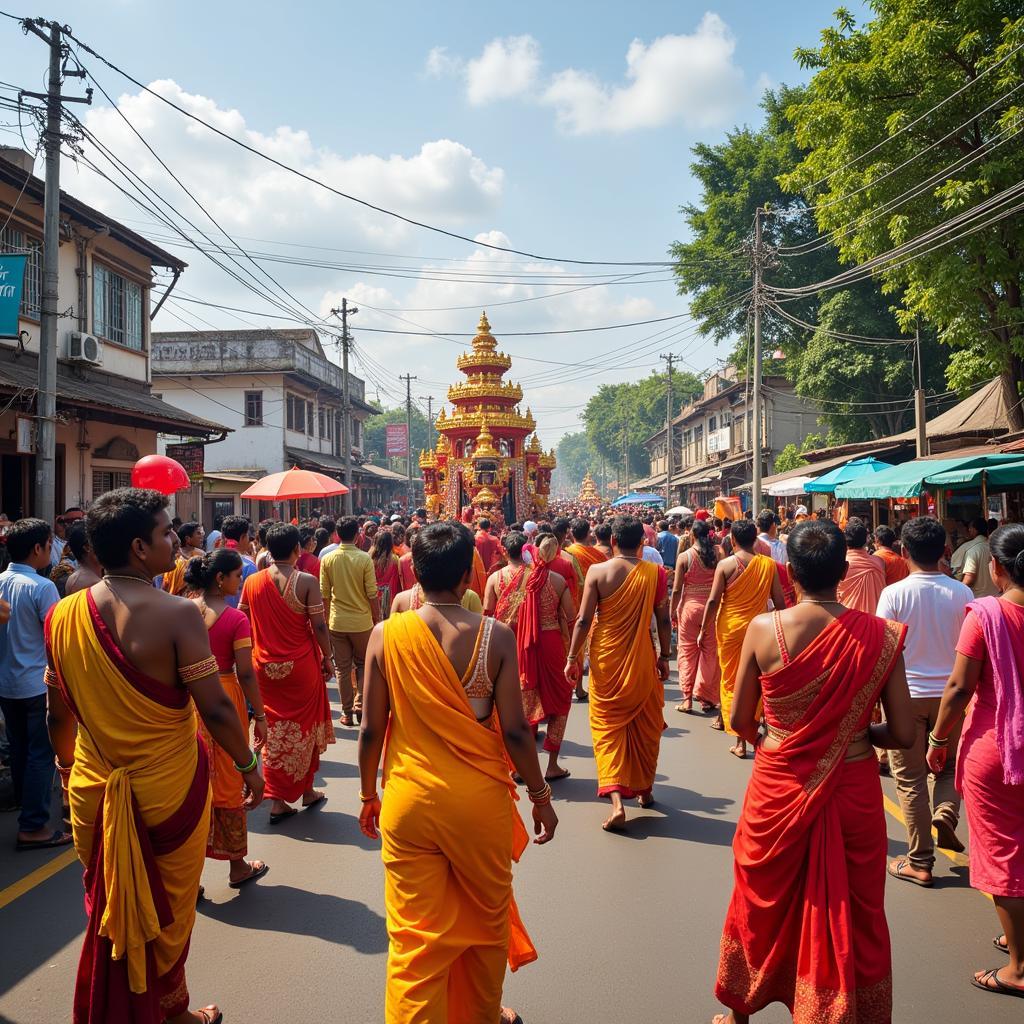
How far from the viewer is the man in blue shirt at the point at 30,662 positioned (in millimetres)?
4812

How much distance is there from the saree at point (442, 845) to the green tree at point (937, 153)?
12550mm

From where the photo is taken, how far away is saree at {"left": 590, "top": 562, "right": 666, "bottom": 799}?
528 centimetres

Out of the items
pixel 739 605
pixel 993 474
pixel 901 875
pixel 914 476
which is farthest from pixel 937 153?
pixel 901 875

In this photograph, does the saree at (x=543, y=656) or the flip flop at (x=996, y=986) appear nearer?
the flip flop at (x=996, y=986)

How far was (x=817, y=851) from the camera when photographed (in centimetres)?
280

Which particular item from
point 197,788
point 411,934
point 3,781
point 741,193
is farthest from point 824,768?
point 741,193

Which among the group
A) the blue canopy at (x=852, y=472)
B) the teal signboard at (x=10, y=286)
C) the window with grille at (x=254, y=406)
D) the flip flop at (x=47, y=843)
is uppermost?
the window with grille at (x=254, y=406)

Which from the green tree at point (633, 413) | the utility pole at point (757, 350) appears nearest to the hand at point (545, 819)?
the utility pole at point (757, 350)

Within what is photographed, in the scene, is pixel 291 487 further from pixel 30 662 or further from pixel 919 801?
pixel 919 801

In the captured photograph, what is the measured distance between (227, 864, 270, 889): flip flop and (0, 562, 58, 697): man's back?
6.08 ft

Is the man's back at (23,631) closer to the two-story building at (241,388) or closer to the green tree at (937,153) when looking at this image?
the green tree at (937,153)

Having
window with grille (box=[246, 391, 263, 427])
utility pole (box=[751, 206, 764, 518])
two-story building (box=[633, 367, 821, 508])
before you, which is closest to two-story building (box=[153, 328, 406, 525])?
window with grille (box=[246, 391, 263, 427])

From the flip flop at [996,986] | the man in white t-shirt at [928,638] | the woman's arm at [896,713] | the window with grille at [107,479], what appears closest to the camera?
the woman's arm at [896,713]

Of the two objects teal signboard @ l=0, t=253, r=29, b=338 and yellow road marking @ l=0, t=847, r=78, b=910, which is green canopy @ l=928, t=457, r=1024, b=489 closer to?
yellow road marking @ l=0, t=847, r=78, b=910
